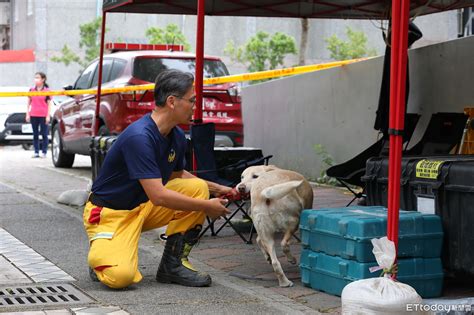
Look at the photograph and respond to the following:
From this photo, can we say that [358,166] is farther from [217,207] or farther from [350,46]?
[350,46]

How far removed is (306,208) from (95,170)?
15.6ft

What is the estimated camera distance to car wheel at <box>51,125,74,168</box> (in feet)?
52.9

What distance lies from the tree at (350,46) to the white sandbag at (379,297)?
32.7 metres

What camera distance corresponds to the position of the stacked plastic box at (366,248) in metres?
5.66

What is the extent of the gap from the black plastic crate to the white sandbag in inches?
28.7

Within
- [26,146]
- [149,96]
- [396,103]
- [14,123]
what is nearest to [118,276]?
[396,103]

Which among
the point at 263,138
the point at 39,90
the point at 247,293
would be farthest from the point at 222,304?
the point at 39,90

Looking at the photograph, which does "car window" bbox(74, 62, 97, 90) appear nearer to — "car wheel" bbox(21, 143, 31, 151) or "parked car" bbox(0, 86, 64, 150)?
"parked car" bbox(0, 86, 64, 150)

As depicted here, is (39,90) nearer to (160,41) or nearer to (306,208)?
(306,208)

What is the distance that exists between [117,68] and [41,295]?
7.99 metres

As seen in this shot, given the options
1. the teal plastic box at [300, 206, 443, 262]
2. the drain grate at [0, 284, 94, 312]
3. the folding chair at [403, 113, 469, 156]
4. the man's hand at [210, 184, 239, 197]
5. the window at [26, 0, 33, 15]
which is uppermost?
the window at [26, 0, 33, 15]

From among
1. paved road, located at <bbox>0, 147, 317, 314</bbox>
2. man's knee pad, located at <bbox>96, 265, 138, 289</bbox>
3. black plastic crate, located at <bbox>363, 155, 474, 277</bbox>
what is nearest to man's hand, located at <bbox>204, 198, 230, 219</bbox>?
paved road, located at <bbox>0, 147, 317, 314</bbox>

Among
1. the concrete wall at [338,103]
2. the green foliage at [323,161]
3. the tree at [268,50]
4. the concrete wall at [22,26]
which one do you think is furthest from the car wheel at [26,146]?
the concrete wall at [22,26]

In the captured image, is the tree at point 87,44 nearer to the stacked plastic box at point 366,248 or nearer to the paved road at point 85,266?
the paved road at point 85,266
